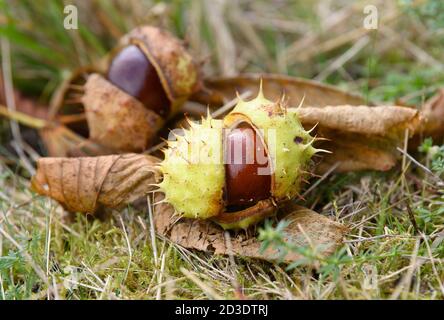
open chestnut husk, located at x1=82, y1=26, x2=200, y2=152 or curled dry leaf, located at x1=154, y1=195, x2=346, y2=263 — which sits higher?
open chestnut husk, located at x1=82, y1=26, x2=200, y2=152

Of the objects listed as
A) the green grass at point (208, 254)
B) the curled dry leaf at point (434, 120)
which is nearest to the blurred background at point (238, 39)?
the green grass at point (208, 254)

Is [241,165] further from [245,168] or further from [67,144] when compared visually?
[67,144]

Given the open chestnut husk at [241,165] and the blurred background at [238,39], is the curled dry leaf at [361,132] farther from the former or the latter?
the blurred background at [238,39]

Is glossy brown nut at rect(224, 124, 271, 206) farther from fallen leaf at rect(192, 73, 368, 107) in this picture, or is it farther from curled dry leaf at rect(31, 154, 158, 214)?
fallen leaf at rect(192, 73, 368, 107)

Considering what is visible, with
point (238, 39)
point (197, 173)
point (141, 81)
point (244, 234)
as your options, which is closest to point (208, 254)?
point (244, 234)

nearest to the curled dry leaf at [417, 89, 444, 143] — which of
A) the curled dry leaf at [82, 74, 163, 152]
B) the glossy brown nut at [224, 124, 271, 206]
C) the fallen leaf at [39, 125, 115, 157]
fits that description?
the glossy brown nut at [224, 124, 271, 206]
